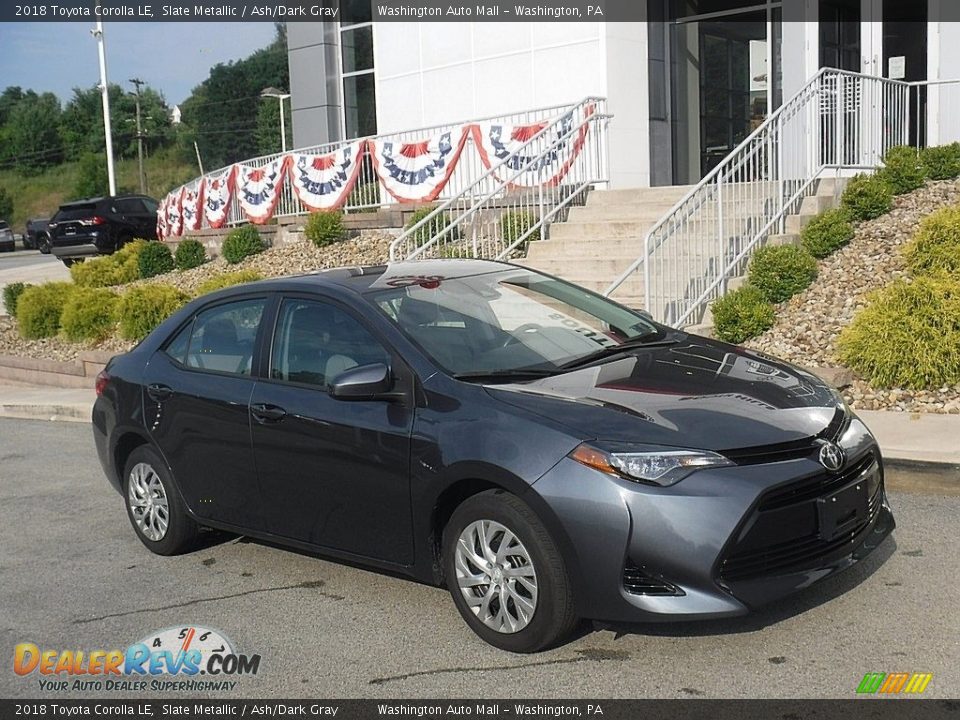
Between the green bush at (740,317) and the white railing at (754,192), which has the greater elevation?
the white railing at (754,192)

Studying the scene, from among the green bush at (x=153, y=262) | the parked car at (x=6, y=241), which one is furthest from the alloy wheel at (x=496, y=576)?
the parked car at (x=6, y=241)

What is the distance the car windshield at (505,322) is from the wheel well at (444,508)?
534 millimetres

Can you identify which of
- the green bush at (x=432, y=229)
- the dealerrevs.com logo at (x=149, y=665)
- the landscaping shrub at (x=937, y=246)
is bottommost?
the dealerrevs.com logo at (x=149, y=665)

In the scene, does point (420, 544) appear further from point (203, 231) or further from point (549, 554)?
point (203, 231)

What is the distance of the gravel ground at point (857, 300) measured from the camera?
8.54 metres

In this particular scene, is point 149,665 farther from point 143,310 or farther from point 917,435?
point 143,310

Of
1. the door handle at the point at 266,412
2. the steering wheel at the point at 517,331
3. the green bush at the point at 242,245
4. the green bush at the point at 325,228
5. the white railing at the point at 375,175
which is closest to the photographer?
the steering wheel at the point at 517,331

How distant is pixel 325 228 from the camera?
17391mm

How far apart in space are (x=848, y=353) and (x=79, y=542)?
240 inches

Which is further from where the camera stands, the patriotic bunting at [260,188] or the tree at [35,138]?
the tree at [35,138]

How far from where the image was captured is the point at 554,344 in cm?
528

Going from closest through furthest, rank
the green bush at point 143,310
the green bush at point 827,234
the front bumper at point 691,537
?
the front bumper at point 691,537
the green bush at point 827,234
the green bush at point 143,310

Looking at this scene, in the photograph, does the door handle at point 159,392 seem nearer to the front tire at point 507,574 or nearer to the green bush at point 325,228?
the front tire at point 507,574

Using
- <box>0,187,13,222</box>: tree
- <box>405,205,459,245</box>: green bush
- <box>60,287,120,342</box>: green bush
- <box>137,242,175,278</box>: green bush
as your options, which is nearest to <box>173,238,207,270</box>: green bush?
<box>137,242,175,278</box>: green bush
